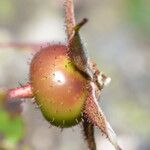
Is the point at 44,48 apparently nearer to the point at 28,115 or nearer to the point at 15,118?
the point at 15,118

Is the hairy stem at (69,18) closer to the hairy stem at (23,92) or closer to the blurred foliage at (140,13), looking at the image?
the hairy stem at (23,92)

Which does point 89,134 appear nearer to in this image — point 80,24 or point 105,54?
point 80,24

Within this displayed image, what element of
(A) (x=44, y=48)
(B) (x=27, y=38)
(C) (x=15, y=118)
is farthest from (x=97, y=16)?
(A) (x=44, y=48)

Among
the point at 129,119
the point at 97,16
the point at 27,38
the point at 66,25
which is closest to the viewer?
the point at 66,25

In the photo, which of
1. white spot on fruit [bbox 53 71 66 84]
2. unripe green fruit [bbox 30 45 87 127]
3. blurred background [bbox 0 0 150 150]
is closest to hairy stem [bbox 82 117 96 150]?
unripe green fruit [bbox 30 45 87 127]

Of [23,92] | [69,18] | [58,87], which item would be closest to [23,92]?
[23,92]

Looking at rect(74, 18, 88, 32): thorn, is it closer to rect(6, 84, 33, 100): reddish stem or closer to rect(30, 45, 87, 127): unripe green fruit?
rect(30, 45, 87, 127): unripe green fruit
